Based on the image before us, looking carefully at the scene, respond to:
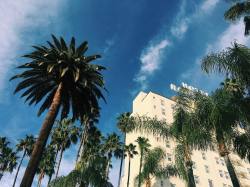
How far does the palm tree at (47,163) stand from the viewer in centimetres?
5592

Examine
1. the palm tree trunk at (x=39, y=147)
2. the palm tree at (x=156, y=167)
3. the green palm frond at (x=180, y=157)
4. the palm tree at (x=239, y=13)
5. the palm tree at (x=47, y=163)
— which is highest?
the palm tree at (x=47, y=163)

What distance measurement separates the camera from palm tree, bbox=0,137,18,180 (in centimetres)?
6284

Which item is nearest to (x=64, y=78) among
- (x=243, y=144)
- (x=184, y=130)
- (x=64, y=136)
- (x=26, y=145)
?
(x=184, y=130)

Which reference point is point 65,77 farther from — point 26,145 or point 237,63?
point 26,145

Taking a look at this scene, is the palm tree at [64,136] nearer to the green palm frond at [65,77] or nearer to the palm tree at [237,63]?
the green palm frond at [65,77]

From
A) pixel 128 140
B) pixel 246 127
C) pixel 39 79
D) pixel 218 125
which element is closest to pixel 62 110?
pixel 39 79

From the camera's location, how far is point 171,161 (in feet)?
233

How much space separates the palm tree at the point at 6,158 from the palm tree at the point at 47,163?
10.2m

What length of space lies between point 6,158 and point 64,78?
5014cm

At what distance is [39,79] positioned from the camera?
24250mm

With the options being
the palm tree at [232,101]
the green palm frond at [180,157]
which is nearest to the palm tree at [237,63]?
the palm tree at [232,101]

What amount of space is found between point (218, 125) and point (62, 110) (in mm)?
14261

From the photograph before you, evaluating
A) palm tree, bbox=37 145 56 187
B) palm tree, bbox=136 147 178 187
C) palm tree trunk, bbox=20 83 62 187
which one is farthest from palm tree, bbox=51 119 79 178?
palm tree trunk, bbox=20 83 62 187

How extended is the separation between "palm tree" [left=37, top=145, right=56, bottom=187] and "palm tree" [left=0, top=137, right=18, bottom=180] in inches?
402
